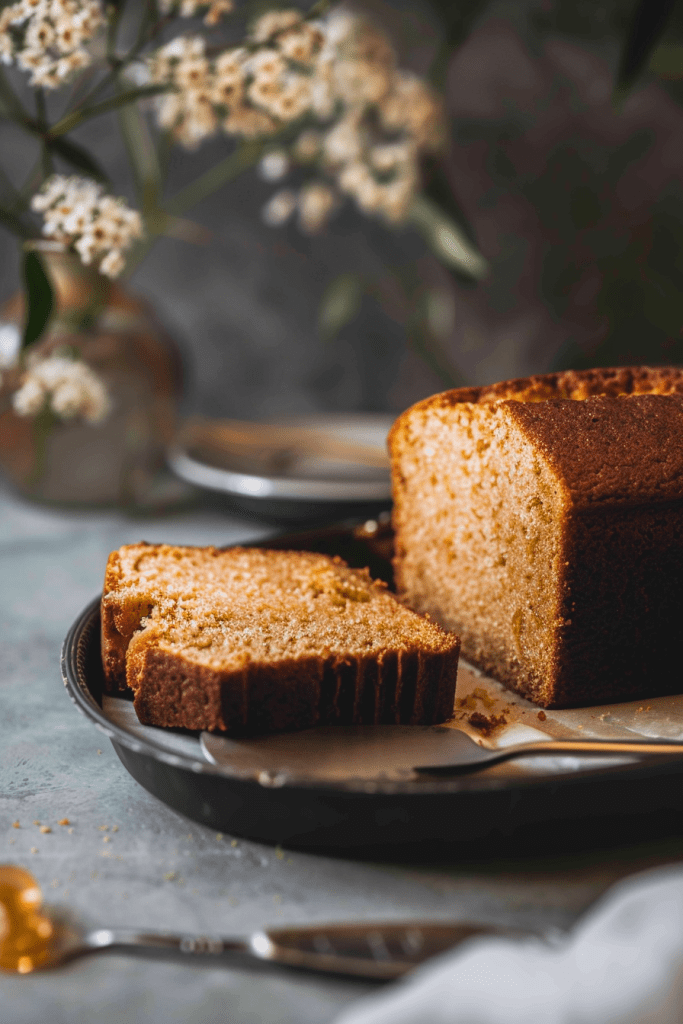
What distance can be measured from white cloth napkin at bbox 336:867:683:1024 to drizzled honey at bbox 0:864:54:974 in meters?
0.39

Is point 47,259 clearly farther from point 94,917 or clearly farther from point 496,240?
point 94,917

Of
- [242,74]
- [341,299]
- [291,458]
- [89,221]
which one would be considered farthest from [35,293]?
[341,299]

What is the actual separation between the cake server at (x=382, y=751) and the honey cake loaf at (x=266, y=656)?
34 mm

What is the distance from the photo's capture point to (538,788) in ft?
3.64

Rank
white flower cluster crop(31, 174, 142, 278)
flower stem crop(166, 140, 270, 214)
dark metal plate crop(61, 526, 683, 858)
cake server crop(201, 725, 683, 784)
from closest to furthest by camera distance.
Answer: dark metal plate crop(61, 526, 683, 858), cake server crop(201, 725, 683, 784), white flower cluster crop(31, 174, 142, 278), flower stem crop(166, 140, 270, 214)

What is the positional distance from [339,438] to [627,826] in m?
1.90

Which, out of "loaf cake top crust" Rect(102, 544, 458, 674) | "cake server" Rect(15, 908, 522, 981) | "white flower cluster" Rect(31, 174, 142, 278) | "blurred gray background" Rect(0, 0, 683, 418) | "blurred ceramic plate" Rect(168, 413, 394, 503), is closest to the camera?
"cake server" Rect(15, 908, 522, 981)

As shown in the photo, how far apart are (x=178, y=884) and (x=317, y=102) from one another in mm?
1974

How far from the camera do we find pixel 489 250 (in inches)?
130

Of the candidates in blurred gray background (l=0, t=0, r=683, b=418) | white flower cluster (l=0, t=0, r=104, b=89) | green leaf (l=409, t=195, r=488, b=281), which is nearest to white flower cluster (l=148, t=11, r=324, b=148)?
white flower cluster (l=0, t=0, r=104, b=89)

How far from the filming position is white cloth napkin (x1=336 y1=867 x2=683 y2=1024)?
0.81 m

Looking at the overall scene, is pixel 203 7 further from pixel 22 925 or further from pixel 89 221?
pixel 22 925

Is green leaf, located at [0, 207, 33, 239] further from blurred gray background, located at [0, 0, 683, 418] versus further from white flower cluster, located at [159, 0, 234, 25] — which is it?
blurred gray background, located at [0, 0, 683, 418]

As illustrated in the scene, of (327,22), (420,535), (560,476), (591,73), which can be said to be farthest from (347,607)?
(591,73)
